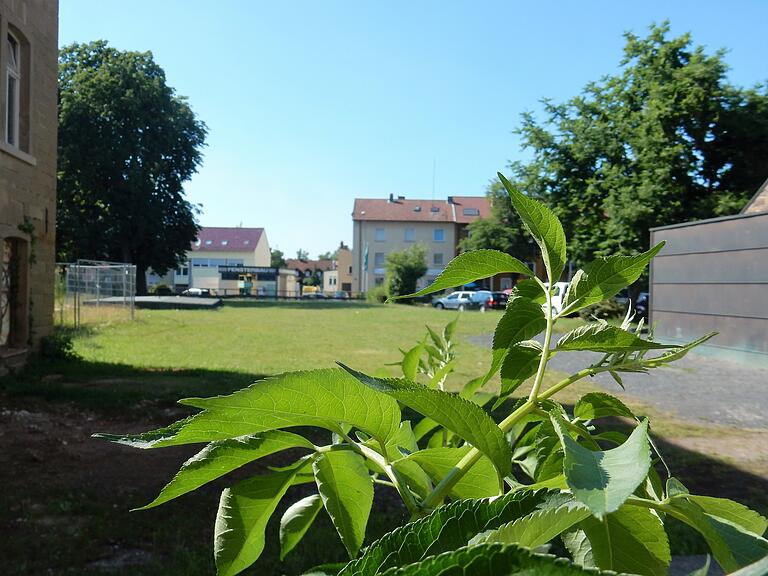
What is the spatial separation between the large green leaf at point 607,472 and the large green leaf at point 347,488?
0.78 feet

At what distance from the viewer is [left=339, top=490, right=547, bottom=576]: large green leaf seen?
341mm

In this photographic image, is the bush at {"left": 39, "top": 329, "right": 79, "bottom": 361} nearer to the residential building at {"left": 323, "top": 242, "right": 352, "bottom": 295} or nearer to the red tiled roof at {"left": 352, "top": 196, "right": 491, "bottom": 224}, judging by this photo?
the red tiled roof at {"left": 352, "top": 196, "right": 491, "bottom": 224}

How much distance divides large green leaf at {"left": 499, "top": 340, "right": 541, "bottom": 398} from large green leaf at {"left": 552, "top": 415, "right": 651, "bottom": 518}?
0.26m

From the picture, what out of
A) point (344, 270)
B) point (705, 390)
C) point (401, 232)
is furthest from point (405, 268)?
point (705, 390)

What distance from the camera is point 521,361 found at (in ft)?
2.13

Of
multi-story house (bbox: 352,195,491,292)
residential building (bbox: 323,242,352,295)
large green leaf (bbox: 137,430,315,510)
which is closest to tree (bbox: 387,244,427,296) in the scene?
multi-story house (bbox: 352,195,491,292)

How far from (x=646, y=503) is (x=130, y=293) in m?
27.8

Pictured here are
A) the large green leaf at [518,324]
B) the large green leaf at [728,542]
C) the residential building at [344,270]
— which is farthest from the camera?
the residential building at [344,270]

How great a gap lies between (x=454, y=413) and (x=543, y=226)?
236 millimetres

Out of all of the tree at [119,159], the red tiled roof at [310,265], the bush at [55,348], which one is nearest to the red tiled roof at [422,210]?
the tree at [119,159]

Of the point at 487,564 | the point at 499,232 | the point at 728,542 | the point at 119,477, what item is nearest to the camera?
the point at 487,564

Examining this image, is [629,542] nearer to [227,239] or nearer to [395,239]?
[395,239]

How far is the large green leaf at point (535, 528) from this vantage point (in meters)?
0.34

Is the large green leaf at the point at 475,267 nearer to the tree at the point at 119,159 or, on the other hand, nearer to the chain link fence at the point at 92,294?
the chain link fence at the point at 92,294
